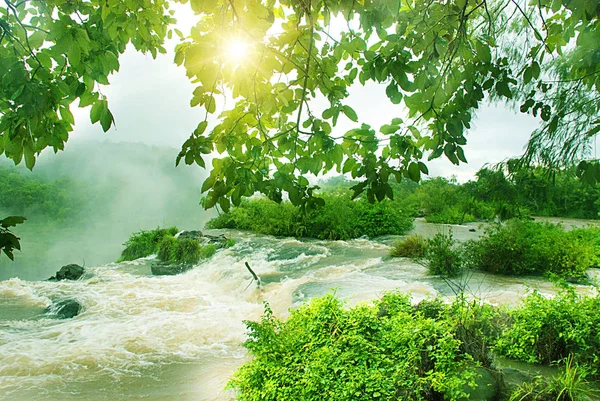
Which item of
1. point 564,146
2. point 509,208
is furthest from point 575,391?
point 564,146

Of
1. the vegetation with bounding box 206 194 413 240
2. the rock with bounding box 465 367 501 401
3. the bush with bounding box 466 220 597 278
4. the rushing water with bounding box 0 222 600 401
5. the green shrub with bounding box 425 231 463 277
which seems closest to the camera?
the rock with bounding box 465 367 501 401

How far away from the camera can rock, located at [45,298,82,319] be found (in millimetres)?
5734

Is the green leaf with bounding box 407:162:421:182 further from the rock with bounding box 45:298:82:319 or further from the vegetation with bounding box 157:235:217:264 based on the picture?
the vegetation with bounding box 157:235:217:264

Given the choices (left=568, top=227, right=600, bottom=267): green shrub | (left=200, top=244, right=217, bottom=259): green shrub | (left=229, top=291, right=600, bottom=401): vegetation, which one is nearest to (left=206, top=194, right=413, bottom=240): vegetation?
(left=200, top=244, right=217, bottom=259): green shrub

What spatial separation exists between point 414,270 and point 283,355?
3.97m

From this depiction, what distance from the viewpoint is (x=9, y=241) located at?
1100 mm

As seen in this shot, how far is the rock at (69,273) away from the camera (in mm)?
8164

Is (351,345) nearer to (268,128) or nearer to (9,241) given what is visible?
(268,128)

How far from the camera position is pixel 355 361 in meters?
2.43

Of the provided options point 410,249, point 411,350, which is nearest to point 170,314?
point 411,350

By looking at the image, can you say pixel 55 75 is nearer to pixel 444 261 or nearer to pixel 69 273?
pixel 444 261

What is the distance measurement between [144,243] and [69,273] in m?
2.71

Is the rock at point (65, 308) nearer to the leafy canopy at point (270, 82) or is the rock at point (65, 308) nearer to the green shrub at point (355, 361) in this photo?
the green shrub at point (355, 361)

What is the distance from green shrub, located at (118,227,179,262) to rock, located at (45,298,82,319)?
419 centimetres
